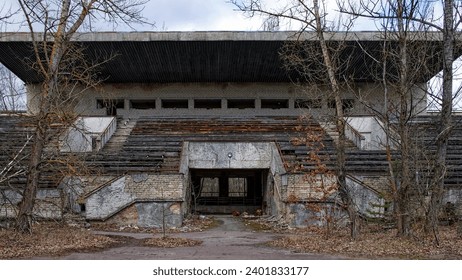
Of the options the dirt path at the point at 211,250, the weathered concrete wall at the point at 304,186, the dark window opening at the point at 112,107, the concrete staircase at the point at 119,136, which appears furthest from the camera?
the dark window opening at the point at 112,107

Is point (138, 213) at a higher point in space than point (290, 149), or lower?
lower

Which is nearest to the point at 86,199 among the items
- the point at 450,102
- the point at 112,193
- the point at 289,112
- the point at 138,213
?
the point at 112,193

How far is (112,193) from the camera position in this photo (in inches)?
693

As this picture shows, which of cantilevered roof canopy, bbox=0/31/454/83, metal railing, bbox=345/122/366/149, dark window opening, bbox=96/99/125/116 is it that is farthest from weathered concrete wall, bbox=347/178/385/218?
dark window opening, bbox=96/99/125/116

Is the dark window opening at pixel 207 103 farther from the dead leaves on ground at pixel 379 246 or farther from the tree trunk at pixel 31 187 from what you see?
the dead leaves on ground at pixel 379 246

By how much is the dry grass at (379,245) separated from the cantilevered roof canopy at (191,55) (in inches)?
464

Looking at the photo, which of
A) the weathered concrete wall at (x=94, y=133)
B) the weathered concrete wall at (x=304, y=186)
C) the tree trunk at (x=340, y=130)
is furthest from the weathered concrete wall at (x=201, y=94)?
the tree trunk at (x=340, y=130)

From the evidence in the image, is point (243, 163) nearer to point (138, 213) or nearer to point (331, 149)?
point (331, 149)

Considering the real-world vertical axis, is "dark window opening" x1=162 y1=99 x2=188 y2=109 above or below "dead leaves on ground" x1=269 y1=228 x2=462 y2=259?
above

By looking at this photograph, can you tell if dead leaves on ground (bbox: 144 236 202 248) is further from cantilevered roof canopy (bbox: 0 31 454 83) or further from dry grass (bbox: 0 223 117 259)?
cantilevered roof canopy (bbox: 0 31 454 83)

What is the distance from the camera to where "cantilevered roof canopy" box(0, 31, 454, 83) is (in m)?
25.2

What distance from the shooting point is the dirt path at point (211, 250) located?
10320 mm

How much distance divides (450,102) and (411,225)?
3123 mm

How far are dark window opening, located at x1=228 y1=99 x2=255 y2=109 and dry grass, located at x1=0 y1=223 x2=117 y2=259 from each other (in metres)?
18.7
